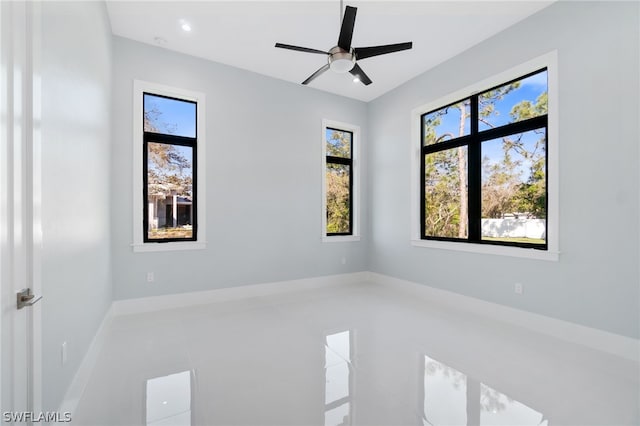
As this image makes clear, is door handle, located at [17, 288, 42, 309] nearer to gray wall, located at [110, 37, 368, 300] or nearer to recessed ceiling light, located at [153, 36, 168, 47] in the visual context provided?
gray wall, located at [110, 37, 368, 300]

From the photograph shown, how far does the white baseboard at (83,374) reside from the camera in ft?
5.70

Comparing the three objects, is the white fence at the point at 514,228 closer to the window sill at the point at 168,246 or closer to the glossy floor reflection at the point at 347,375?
the glossy floor reflection at the point at 347,375

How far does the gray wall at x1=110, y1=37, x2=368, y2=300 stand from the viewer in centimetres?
352

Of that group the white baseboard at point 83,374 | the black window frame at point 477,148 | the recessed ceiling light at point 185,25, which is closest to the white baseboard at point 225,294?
the white baseboard at point 83,374

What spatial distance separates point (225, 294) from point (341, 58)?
332 cm

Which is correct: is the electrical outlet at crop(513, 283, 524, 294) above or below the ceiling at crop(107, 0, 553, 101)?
below

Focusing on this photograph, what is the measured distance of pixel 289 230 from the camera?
463 cm

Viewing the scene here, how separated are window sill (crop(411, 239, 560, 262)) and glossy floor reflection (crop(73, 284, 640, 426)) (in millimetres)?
792

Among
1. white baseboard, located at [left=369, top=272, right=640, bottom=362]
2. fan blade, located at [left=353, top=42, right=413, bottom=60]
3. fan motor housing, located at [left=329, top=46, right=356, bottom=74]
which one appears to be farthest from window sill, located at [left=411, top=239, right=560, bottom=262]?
fan motor housing, located at [left=329, top=46, right=356, bottom=74]

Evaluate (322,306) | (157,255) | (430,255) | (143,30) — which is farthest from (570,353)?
(143,30)

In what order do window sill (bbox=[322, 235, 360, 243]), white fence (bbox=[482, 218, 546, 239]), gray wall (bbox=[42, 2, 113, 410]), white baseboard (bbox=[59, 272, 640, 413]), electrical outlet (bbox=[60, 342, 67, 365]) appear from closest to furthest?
gray wall (bbox=[42, 2, 113, 410]), electrical outlet (bbox=[60, 342, 67, 365]), white baseboard (bbox=[59, 272, 640, 413]), white fence (bbox=[482, 218, 546, 239]), window sill (bbox=[322, 235, 360, 243])

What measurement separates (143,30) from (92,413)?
3.78m

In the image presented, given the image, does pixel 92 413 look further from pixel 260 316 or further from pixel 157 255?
pixel 157 255

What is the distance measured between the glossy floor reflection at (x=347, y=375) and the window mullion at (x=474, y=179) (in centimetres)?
119
